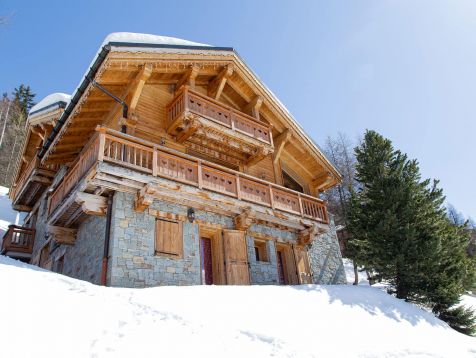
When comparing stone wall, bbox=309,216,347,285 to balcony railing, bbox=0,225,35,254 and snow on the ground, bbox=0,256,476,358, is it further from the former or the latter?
balcony railing, bbox=0,225,35,254

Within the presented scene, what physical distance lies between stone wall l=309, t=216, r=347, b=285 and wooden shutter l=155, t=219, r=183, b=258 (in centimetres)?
663

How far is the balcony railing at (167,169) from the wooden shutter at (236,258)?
4.35 ft

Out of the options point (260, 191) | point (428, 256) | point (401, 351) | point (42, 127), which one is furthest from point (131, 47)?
point (428, 256)

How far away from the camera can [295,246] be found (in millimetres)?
15117

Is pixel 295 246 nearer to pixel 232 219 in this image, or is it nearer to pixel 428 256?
pixel 232 219

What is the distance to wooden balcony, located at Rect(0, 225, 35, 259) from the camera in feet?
53.5

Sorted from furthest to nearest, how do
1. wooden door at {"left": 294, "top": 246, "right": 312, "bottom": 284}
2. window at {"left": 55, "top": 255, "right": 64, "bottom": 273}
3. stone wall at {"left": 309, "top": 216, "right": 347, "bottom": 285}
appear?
stone wall at {"left": 309, "top": 216, "right": 347, "bottom": 285} → wooden door at {"left": 294, "top": 246, "right": 312, "bottom": 284} → window at {"left": 55, "top": 255, "right": 64, "bottom": 273}

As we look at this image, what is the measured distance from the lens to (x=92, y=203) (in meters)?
10.6

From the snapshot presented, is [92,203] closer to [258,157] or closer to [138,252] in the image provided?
[138,252]

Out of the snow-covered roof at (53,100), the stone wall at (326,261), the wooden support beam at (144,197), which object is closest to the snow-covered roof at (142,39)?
the wooden support beam at (144,197)

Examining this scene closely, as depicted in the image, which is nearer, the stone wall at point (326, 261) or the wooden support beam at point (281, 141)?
the stone wall at point (326, 261)

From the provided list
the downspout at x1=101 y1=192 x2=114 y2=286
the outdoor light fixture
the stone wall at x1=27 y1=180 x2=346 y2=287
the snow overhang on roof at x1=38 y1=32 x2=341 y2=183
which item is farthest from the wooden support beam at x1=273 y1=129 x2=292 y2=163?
the downspout at x1=101 y1=192 x2=114 y2=286

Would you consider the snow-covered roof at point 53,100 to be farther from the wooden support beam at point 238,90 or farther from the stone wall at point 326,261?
the stone wall at point 326,261

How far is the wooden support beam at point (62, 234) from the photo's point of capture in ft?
41.2
